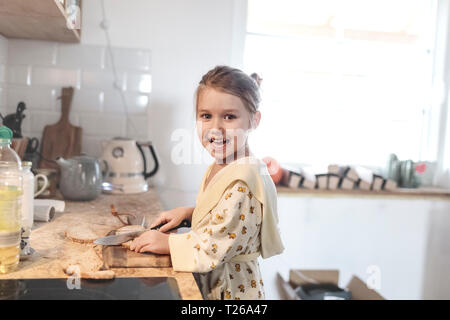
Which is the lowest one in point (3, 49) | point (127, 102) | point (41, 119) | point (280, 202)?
point (280, 202)

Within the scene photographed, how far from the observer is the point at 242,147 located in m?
0.92

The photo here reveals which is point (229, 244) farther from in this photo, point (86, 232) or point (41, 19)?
point (41, 19)

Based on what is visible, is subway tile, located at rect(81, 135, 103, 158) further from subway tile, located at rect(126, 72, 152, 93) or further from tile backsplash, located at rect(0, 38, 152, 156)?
subway tile, located at rect(126, 72, 152, 93)

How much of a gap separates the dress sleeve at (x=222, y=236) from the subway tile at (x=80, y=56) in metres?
1.24

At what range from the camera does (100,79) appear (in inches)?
72.0

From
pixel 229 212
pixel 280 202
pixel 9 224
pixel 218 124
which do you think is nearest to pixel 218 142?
pixel 218 124

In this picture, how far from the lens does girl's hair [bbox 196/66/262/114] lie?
88cm

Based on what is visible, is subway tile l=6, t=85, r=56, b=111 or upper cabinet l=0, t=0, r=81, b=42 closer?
upper cabinet l=0, t=0, r=81, b=42

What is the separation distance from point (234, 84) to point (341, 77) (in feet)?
4.79

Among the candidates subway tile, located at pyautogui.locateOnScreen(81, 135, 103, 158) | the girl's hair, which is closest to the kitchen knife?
the girl's hair

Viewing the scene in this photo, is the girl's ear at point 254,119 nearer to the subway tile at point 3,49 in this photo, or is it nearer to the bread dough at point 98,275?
the bread dough at point 98,275

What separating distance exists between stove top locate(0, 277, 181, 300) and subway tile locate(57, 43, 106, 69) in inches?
50.8

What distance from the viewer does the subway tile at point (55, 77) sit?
5.80 ft

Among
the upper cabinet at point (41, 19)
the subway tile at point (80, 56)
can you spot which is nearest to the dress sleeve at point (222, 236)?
the upper cabinet at point (41, 19)
